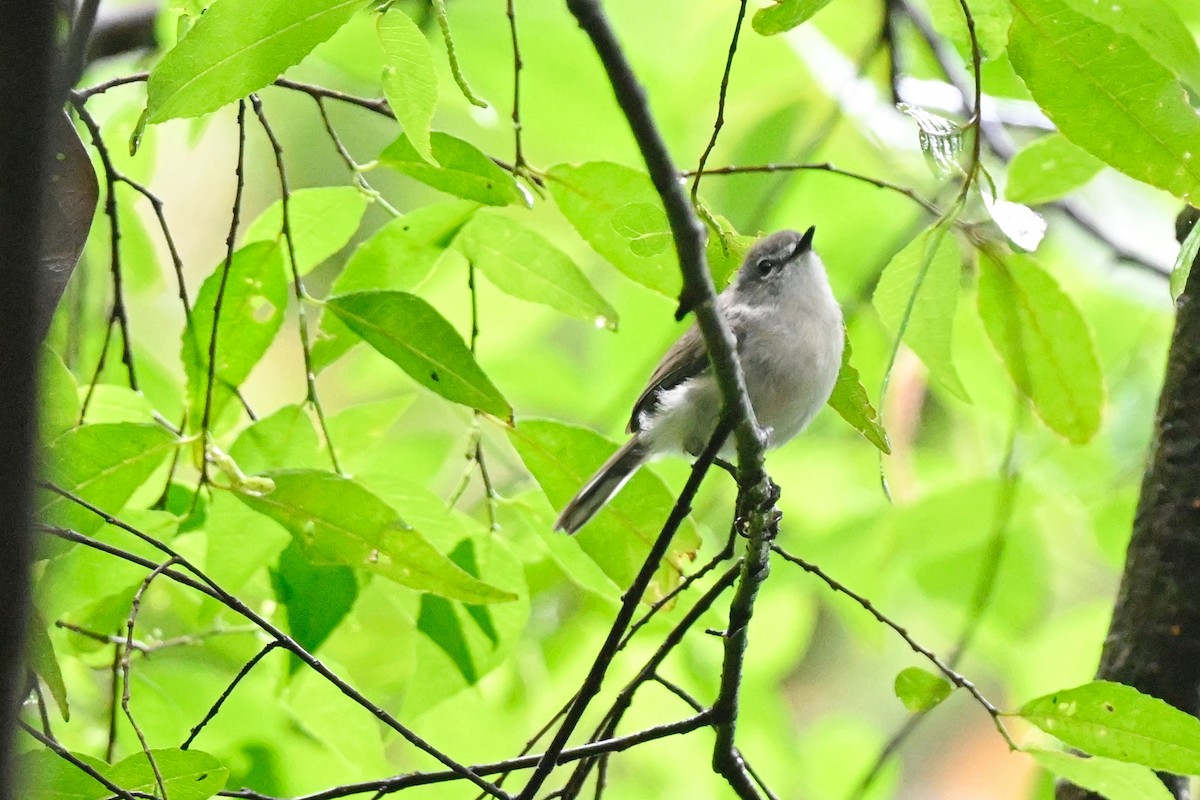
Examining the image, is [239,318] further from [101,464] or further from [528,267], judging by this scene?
[528,267]

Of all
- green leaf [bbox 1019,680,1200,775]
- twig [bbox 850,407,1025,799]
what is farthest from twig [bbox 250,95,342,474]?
twig [bbox 850,407,1025,799]

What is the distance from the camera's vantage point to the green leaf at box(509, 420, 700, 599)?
1.70 meters

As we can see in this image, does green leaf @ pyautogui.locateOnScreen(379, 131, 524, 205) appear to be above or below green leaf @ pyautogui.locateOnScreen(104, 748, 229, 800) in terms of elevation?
above

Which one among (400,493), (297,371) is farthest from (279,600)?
(297,371)

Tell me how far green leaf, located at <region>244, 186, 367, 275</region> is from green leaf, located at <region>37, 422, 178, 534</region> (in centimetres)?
35

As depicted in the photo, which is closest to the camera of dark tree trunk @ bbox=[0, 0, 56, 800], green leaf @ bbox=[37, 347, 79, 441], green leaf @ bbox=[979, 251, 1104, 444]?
dark tree trunk @ bbox=[0, 0, 56, 800]

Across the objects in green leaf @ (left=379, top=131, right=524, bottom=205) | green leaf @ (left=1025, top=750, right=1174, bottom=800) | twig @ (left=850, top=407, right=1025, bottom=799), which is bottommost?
twig @ (left=850, top=407, right=1025, bottom=799)

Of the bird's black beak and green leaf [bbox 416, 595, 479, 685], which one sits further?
the bird's black beak

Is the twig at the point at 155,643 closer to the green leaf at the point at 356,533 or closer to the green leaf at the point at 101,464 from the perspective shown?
the green leaf at the point at 101,464

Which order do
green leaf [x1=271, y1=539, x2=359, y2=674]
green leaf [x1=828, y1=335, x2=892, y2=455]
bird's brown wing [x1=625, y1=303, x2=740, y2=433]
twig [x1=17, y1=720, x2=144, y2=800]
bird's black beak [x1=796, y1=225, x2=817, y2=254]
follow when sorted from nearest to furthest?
twig [x1=17, y1=720, x2=144, y2=800] < green leaf [x1=828, y1=335, x2=892, y2=455] < green leaf [x1=271, y1=539, x2=359, y2=674] < bird's brown wing [x1=625, y1=303, x2=740, y2=433] < bird's black beak [x1=796, y1=225, x2=817, y2=254]

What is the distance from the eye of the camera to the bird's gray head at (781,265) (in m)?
2.67

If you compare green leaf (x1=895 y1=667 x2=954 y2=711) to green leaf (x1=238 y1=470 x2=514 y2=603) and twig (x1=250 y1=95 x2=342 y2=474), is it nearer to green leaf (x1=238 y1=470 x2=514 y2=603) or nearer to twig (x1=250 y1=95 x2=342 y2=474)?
green leaf (x1=238 y1=470 x2=514 y2=603)

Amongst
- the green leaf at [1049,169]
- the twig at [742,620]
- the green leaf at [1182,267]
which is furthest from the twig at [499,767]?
the green leaf at [1049,169]

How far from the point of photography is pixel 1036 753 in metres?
1.49
